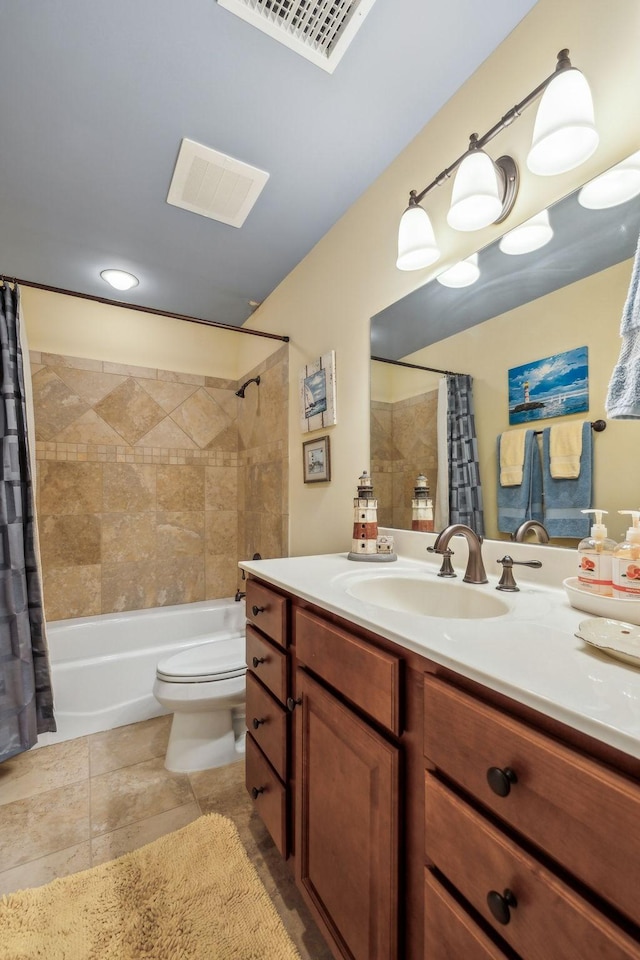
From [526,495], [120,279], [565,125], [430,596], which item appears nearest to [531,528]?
[526,495]

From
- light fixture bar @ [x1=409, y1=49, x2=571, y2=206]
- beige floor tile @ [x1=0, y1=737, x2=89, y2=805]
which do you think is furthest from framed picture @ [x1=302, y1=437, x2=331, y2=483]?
beige floor tile @ [x1=0, y1=737, x2=89, y2=805]

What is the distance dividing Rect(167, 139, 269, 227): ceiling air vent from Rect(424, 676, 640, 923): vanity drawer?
183 centimetres

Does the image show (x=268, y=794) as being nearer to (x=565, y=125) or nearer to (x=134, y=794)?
(x=134, y=794)

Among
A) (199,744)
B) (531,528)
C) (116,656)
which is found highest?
(531,528)

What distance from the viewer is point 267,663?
1.17 m

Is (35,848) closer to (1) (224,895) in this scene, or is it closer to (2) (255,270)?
(1) (224,895)

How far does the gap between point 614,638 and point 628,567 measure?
0.22 m

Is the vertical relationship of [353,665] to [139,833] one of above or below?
above

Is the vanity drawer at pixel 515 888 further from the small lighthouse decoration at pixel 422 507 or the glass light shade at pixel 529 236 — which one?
the glass light shade at pixel 529 236

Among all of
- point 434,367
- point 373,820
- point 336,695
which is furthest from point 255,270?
point 373,820

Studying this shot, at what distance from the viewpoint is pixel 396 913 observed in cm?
68

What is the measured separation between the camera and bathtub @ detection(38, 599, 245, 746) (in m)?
1.97

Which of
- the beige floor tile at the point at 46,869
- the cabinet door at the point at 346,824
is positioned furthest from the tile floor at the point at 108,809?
the cabinet door at the point at 346,824

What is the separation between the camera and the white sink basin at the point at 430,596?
3.20 ft
